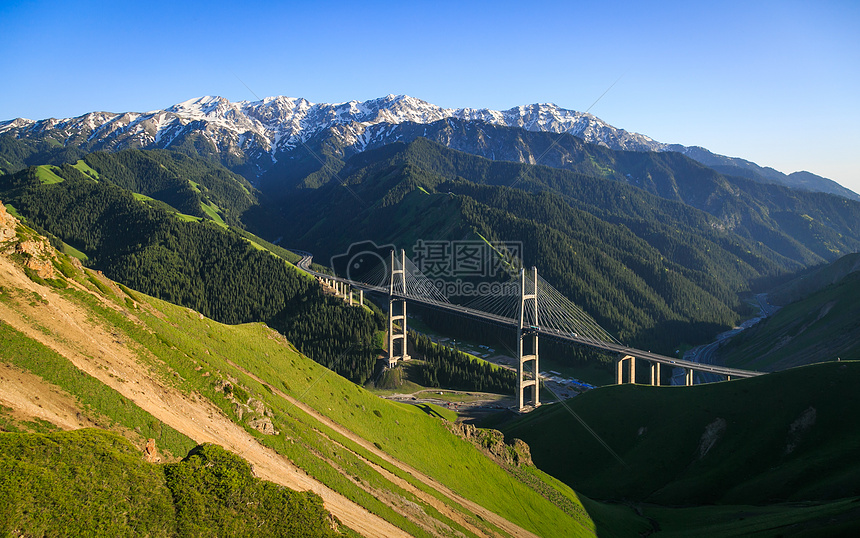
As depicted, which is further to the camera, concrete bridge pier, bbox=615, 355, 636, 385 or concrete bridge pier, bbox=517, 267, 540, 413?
concrete bridge pier, bbox=517, 267, 540, 413

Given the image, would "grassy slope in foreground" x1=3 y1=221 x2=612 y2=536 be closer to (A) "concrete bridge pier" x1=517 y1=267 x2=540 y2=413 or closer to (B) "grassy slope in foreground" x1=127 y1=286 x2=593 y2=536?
(B) "grassy slope in foreground" x1=127 y1=286 x2=593 y2=536

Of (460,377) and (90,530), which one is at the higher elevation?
(90,530)

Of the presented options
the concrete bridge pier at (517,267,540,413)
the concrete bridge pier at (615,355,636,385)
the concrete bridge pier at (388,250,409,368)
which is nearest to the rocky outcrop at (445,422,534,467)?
the concrete bridge pier at (517,267,540,413)

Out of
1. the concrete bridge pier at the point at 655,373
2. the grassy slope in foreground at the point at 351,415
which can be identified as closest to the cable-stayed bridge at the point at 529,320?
the concrete bridge pier at the point at 655,373

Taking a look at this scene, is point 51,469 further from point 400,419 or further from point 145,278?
point 145,278

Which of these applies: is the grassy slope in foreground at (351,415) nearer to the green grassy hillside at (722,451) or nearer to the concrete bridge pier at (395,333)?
the green grassy hillside at (722,451)

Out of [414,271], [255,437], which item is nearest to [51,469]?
[255,437]

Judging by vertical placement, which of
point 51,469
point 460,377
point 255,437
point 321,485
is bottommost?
point 460,377
